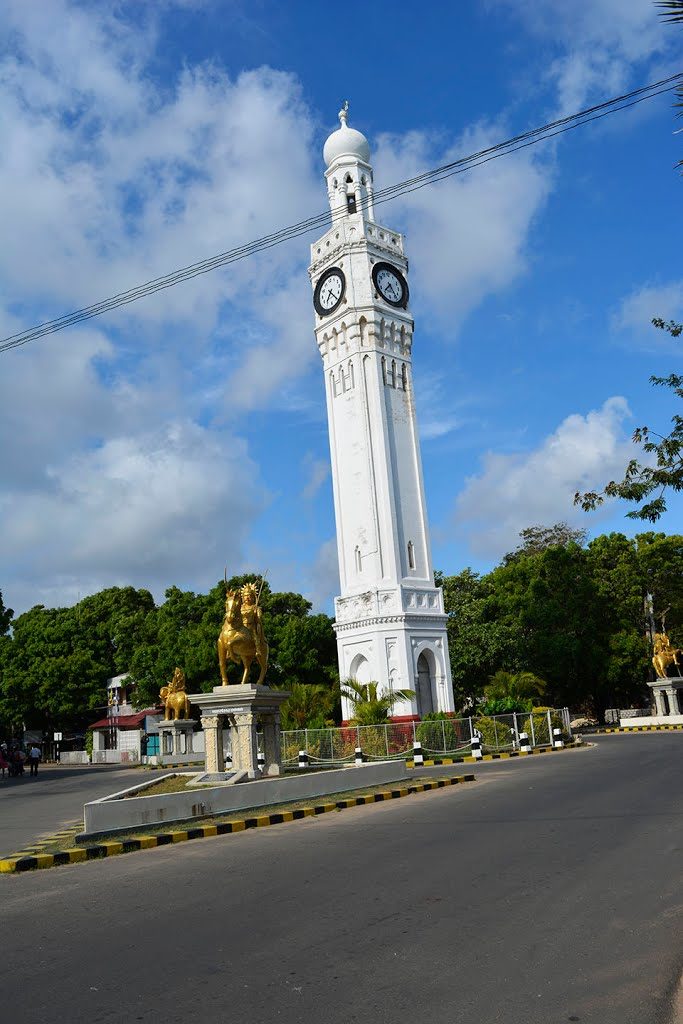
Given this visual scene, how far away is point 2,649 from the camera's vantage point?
55719 mm

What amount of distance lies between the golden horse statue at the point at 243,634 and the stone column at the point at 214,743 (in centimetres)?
88

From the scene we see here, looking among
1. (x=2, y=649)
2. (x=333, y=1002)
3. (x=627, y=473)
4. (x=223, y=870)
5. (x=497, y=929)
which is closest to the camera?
(x=333, y=1002)

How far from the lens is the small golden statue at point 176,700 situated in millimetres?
39094

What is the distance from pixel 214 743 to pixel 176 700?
20669 millimetres

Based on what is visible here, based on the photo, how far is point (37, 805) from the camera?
2094 cm

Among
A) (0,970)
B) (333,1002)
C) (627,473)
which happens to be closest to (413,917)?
(333,1002)

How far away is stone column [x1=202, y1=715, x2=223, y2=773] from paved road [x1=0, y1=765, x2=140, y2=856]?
2937 millimetres

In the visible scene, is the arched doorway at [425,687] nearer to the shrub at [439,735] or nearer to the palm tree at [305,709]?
the palm tree at [305,709]

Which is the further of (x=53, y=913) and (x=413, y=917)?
(x=53, y=913)

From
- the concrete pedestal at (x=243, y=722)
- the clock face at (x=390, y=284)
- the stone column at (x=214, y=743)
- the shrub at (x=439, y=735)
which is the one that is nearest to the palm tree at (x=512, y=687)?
the shrub at (x=439, y=735)

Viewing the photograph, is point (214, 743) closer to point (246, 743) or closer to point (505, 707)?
point (246, 743)

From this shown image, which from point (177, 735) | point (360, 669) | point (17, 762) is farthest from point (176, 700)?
point (360, 669)

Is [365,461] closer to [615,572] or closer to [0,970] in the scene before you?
[615,572]

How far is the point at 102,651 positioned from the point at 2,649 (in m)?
6.39
